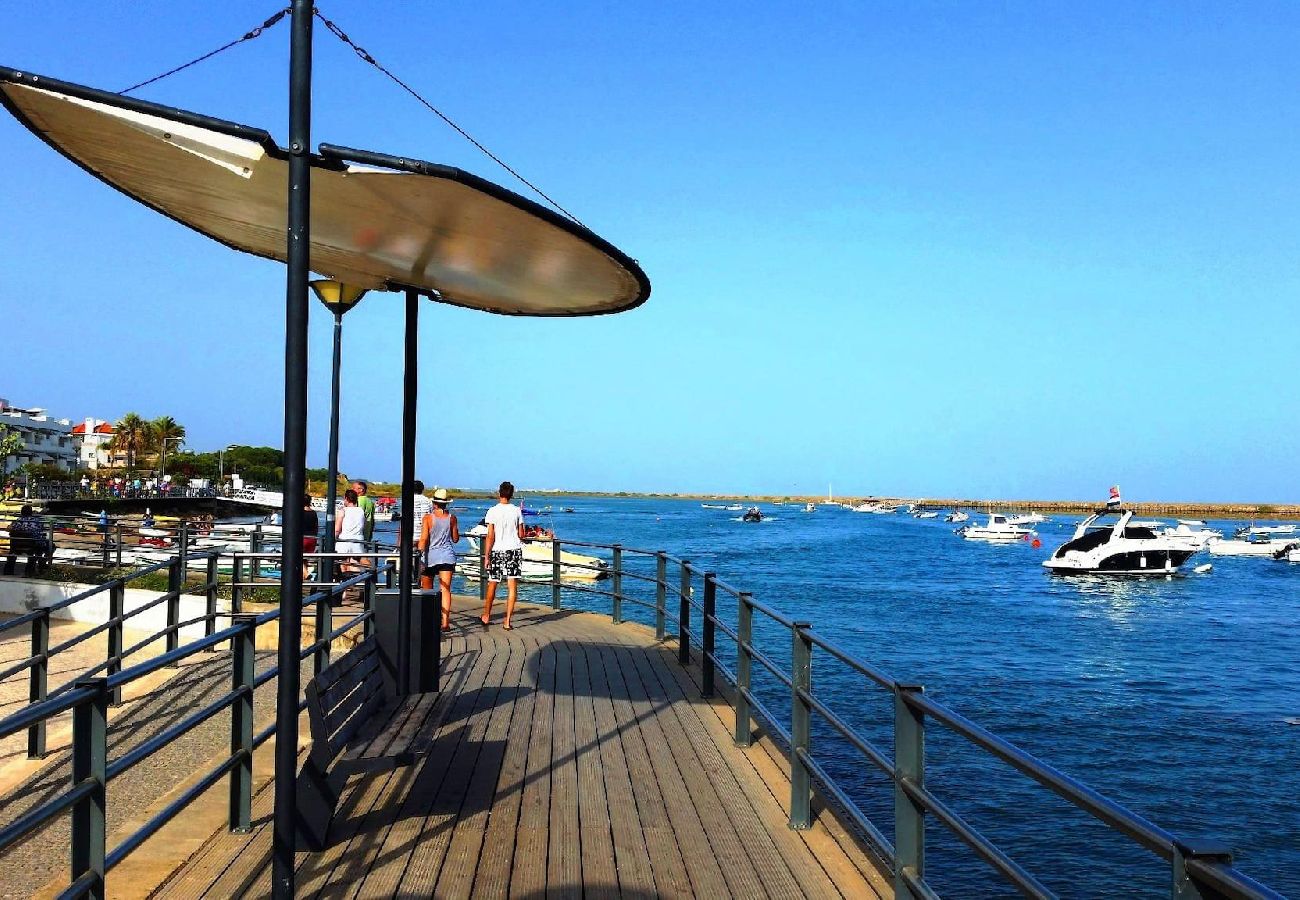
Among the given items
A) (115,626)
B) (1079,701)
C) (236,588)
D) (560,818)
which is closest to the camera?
(560,818)

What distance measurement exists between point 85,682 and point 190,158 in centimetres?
222

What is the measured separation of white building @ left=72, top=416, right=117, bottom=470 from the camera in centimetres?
13488

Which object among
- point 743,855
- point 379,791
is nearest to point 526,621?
point 379,791

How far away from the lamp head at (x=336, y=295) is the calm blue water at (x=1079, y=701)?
846 centimetres

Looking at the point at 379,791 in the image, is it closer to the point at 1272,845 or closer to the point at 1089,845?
the point at 1089,845

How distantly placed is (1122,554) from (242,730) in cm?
6105

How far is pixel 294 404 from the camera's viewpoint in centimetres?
394

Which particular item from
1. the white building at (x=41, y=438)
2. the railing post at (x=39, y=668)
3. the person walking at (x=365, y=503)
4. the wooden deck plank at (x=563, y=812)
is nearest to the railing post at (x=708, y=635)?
the wooden deck plank at (x=563, y=812)

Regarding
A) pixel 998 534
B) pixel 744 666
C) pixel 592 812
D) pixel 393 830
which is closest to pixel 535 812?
pixel 592 812

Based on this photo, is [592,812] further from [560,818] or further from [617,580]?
[617,580]

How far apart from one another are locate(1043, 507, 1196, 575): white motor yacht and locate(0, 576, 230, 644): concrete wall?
52317 millimetres

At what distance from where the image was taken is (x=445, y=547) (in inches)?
480

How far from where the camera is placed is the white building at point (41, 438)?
105 metres

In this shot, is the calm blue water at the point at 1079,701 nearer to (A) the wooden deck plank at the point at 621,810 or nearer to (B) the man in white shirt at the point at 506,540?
(A) the wooden deck plank at the point at 621,810
